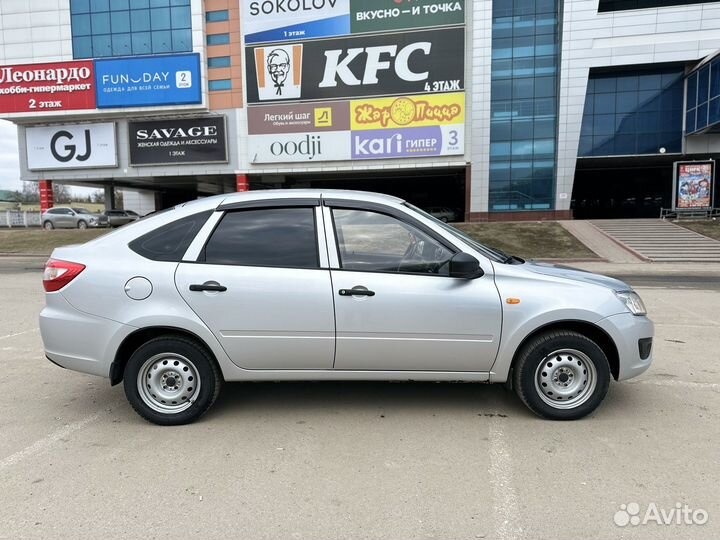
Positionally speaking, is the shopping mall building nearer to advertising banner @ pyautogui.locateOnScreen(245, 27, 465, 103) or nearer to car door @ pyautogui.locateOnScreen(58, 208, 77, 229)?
advertising banner @ pyautogui.locateOnScreen(245, 27, 465, 103)

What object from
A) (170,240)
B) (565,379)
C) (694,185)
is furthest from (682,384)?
(694,185)

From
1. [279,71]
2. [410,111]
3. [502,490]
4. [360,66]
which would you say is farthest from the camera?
[279,71]

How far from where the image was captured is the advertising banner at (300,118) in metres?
35.4

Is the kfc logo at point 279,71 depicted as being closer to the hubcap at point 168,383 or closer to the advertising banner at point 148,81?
the advertising banner at point 148,81

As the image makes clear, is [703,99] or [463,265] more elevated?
[703,99]

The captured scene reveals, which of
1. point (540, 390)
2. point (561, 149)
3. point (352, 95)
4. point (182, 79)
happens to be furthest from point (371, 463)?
point (182, 79)

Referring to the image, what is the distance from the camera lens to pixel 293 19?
116 feet

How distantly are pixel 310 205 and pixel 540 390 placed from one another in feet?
7.35

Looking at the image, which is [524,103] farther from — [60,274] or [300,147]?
[60,274]

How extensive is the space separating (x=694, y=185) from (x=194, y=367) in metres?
33.7

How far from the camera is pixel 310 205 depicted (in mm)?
3861

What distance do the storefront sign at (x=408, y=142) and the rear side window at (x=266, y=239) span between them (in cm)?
3243

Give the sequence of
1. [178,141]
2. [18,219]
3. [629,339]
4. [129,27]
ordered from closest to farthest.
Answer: [629,339] < [129,27] < [178,141] < [18,219]

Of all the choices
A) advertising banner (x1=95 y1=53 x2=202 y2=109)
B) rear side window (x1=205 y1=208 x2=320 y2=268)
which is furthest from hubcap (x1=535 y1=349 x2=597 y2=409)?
advertising banner (x1=95 y1=53 x2=202 y2=109)
